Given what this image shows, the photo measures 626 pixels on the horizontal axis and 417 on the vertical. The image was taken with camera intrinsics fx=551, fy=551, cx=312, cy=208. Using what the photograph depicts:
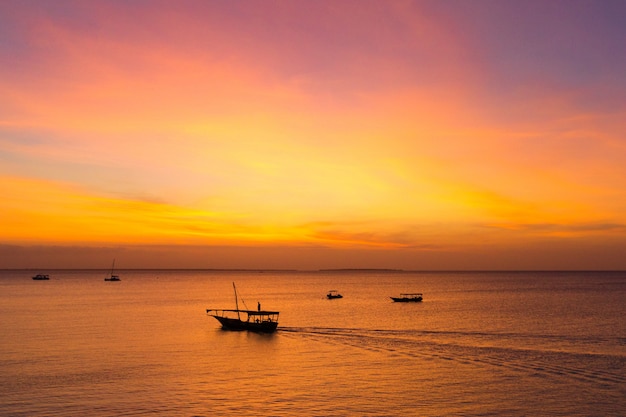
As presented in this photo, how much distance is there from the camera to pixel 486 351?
202 ft

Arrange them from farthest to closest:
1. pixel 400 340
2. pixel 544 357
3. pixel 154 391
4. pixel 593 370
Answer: pixel 400 340 < pixel 544 357 < pixel 593 370 < pixel 154 391

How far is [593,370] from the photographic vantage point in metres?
50.1

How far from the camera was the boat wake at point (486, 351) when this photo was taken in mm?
50094

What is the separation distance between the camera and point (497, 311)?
115m

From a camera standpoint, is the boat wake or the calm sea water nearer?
the calm sea water

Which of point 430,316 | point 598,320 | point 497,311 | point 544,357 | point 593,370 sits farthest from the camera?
point 497,311

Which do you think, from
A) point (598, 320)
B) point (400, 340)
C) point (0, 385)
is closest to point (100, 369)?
point (0, 385)

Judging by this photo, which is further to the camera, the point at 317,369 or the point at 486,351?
the point at 486,351

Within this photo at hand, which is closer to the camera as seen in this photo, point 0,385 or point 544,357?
point 0,385

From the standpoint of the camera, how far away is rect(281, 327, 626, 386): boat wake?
50094 millimetres

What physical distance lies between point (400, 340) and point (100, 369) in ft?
119

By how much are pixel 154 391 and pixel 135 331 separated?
134 ft

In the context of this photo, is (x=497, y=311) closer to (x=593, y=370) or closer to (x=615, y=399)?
(x=593, y=370)

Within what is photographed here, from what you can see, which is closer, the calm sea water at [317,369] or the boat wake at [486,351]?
the calm sea water at [317,369]
